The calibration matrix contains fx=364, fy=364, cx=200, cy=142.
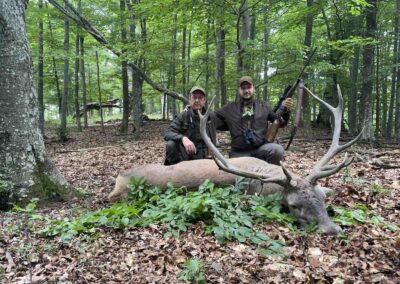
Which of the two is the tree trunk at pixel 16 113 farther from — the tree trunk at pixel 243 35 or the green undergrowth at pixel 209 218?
the tree trunk at pixel 243 35

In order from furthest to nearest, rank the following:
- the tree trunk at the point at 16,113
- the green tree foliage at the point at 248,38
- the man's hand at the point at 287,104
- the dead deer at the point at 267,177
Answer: the green tree foliage at the point at 248,38
the man's hand at the point at 287,104
the tree trunk at the point at 16,113
the dead deer at the point at 267,177

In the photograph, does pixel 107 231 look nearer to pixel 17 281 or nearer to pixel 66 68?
pixel 17 281

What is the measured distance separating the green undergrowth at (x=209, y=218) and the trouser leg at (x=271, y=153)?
1325mm

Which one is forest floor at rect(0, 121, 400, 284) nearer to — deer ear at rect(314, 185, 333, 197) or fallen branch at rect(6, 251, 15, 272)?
fallen branch at rect(6, 251, 15, 272)

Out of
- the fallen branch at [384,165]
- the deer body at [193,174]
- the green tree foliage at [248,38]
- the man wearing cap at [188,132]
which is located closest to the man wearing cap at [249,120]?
the man wearing cap at [188,132]

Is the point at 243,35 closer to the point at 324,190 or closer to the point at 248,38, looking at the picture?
the point at 248,38

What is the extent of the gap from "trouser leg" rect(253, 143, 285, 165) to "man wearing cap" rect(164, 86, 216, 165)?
2.49ft

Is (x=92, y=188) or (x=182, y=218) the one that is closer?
(x=182, y=218)

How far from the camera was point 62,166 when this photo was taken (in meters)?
8.40

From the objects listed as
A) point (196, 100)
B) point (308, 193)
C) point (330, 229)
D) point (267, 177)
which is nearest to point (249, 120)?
point (196, 100)

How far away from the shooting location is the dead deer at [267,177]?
12.2 ft

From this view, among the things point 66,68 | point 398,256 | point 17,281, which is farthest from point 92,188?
point 66,68

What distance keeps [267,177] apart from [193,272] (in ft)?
5.44

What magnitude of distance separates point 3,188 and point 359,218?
4.10 m
